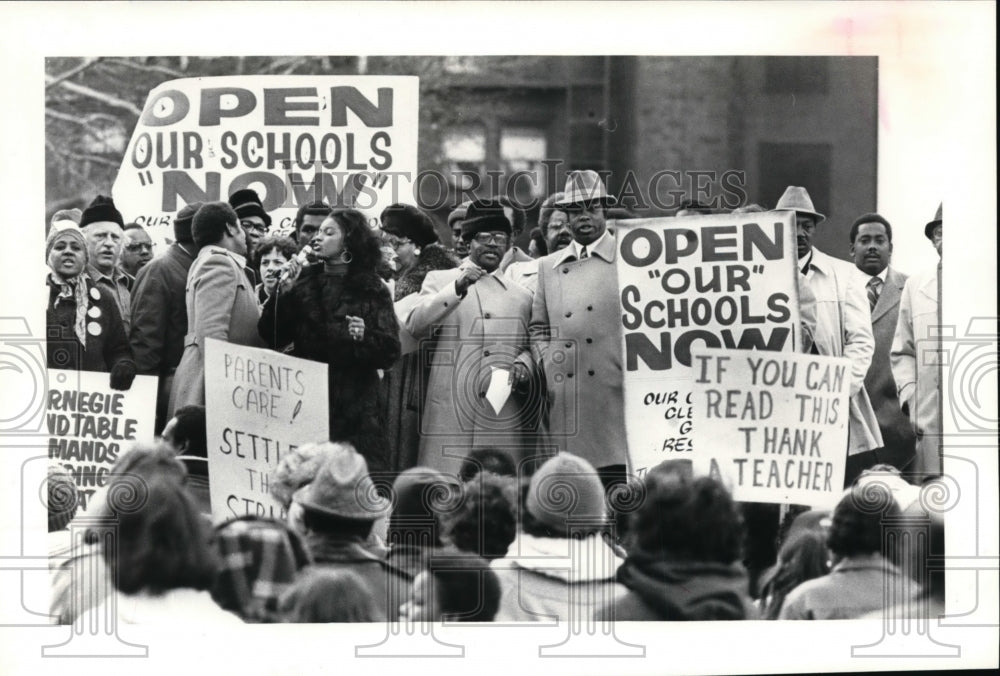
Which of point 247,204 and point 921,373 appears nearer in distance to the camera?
point 247,204

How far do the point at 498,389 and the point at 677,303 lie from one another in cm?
105

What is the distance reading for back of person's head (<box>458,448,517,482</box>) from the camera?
740cm

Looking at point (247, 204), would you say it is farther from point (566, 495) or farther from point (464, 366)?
point (566, 495)

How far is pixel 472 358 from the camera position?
7.42m

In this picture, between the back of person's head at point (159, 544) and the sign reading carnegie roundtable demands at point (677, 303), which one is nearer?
the back of person's head at point (159, 544)

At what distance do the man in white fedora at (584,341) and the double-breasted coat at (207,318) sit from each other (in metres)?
1.52

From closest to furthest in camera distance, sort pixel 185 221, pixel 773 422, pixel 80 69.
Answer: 1. pixel 80 69
2. pixel 185 221
3. pixel 773 422

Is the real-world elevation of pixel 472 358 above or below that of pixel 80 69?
below

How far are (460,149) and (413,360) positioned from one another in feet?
3.71

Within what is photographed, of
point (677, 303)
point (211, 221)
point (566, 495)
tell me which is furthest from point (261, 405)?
point (677, 303)

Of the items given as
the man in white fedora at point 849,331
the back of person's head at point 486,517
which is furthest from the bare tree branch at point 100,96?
the man in white fedora at point 849,331

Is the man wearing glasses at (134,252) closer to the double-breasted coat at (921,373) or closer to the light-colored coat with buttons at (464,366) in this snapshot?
the light-colored coat with buttons at (464,366)

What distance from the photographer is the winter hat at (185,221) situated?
24.3ft

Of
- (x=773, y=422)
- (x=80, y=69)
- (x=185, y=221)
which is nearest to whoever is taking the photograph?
(x=80, y=69)
